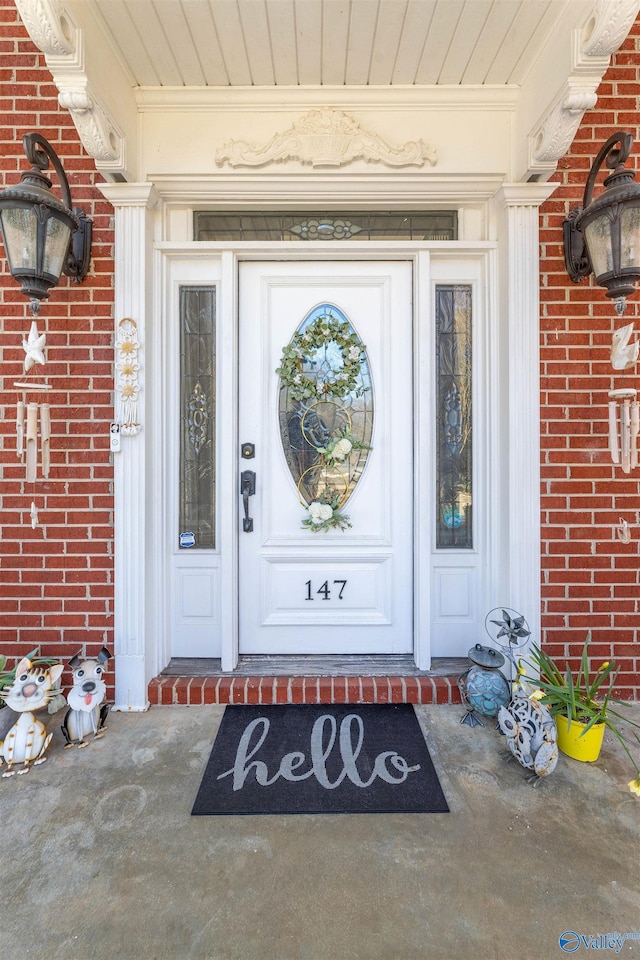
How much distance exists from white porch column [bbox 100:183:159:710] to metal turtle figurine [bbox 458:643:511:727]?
147 centimetres

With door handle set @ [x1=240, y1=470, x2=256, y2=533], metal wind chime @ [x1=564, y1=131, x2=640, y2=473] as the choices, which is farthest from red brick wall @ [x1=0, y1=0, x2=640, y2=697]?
door handle set @ [x1=240, y1=470, x2=256, y2=533]

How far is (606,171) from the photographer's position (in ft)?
7.28

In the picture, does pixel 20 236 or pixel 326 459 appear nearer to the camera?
pixel 20 236

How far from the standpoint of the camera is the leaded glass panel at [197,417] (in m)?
2.41

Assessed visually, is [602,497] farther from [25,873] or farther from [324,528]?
[25,873]

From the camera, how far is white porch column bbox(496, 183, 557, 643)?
2184 mm

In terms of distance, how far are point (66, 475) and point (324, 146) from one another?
195 cm

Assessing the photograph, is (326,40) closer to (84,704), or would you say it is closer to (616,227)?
(616,227)

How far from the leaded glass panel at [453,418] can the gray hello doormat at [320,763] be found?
35.8 inches

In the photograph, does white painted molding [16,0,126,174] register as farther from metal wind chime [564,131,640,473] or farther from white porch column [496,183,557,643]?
metal wind chime [564,131,640,473]

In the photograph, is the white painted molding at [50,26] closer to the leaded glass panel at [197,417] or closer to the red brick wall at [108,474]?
the red brick wall at [108,474]

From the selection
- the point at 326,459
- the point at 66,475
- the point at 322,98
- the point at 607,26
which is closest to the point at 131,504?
the point at 66,475

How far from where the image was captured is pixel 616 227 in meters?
1.80

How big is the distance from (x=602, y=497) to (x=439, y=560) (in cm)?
82
